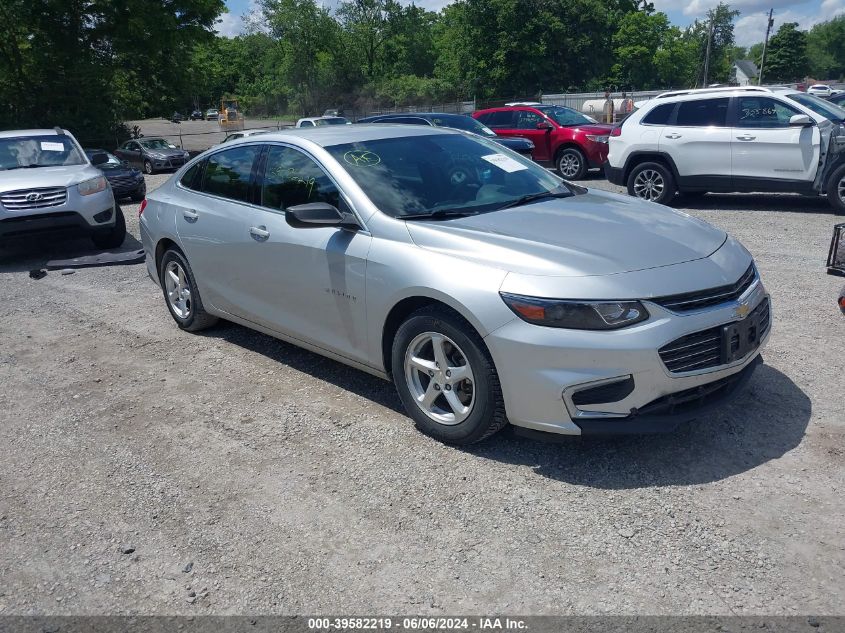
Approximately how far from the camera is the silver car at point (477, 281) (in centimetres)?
357

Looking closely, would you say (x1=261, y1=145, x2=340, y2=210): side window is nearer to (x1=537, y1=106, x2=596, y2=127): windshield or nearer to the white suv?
the white suv

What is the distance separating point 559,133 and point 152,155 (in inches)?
600

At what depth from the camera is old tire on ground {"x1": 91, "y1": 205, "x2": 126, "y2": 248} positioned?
34.7ft

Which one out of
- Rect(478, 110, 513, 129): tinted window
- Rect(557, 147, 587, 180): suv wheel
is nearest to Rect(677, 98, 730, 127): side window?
Rect(557, 147, 587, 180): suv wheel

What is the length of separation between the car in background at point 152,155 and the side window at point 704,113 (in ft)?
61.5

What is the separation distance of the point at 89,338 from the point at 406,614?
4750mm

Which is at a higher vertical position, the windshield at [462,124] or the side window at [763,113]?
the side window at [763,113]

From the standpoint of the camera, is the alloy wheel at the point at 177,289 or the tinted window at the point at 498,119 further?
the tinted window at the point at 498,119

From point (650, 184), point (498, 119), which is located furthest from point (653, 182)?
point (498, 119)

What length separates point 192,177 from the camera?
6.14 m

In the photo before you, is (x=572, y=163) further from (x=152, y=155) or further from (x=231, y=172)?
(x=152, y=155)

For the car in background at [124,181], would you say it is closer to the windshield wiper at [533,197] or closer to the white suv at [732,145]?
the white suv at [732,145]

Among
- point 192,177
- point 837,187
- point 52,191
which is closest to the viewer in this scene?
point 192,177

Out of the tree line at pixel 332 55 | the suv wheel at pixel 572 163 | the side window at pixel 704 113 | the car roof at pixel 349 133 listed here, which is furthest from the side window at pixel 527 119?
the tree line at pixel 332 55
